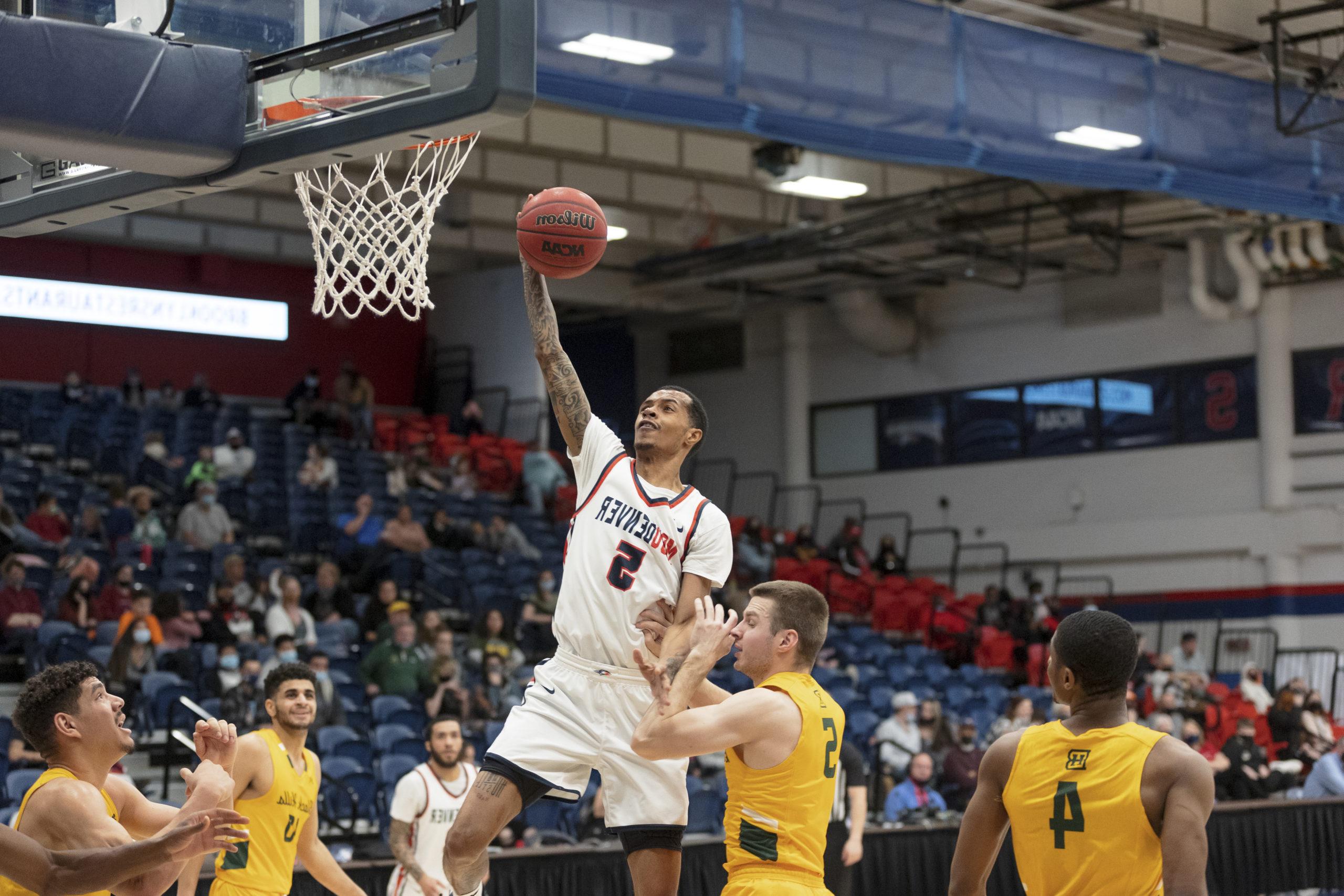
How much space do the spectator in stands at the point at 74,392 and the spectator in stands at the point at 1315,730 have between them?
14651 mm

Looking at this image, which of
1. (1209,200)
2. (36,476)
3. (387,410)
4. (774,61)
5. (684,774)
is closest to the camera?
(684,774)

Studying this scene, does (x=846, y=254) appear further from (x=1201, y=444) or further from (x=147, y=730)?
(x=147, y=730)

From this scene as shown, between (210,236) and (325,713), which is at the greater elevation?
(210,236)

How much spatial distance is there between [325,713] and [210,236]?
11.5 metres

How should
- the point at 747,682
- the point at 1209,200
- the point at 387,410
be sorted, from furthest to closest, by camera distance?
the point at 387,410 → the point at 747,682 → the point at 1209,200

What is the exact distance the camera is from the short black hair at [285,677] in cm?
680

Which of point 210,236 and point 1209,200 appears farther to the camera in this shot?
point 210,236

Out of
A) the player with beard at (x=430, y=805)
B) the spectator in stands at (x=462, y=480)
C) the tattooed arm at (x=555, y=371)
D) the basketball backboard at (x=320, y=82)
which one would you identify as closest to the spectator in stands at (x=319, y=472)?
the spectator in stands at (x=462, y=480)

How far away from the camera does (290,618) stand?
13859mm

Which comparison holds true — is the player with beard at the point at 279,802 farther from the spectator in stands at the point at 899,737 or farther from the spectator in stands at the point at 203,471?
the spectator in stands at the point at 203,471

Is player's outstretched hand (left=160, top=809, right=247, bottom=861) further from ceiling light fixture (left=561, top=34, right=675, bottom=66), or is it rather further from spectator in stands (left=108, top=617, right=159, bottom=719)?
spectator in stands (left=108, top=617, right=159, bottom=719)

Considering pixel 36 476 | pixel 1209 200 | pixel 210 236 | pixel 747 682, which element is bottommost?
pixel 747 682

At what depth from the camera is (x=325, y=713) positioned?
476 inches

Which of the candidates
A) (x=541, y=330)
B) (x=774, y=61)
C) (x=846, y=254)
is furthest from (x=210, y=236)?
(x=541, y=330)
